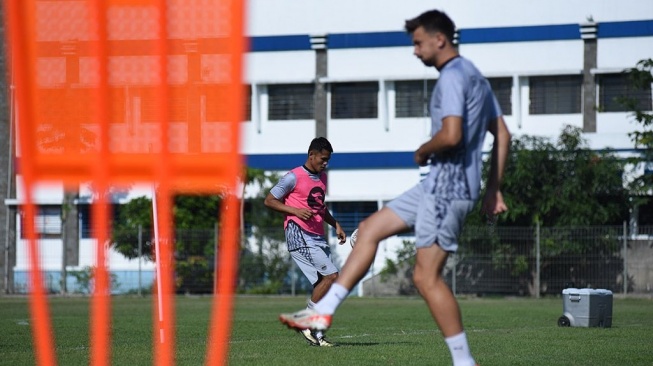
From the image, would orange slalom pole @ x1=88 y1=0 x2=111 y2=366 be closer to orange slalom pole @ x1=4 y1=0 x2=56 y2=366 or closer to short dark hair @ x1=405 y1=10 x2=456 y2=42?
orange slalom pole @ x1=4 y1=0 x2=56 y2=366

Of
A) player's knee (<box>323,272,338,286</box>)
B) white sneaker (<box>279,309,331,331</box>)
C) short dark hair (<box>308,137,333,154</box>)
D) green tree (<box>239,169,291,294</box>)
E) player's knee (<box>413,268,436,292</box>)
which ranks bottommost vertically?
green tree (<box>239,169,291,294</box>)

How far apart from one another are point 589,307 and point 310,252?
4.55 metres

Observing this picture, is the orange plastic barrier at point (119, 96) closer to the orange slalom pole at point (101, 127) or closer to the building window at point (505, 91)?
the orange slalom pole at point (101, 127)

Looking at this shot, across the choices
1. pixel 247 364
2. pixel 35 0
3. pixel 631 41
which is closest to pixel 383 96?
pixel 631 41

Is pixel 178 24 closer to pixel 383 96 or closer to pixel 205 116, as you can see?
pixel 205 116

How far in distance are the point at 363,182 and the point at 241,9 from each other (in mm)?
37050

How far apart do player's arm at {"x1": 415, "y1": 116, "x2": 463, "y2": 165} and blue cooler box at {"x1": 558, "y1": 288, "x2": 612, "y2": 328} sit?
9.45 metres

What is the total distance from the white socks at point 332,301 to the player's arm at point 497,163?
1187mm

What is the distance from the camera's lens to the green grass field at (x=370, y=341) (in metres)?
11.2

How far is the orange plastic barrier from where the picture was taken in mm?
5262

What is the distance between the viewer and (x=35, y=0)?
5418 millimetres

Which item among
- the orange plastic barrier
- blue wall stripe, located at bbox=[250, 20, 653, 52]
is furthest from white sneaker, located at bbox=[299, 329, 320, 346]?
blue wall stripe, located at bbox=[250, 20, 653, 52]

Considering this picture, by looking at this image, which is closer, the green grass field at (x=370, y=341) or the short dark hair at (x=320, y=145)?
the green grass field at (x=370, y=341)

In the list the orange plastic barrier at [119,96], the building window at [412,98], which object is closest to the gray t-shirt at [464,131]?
the orange plastic barrier at [119,96]
